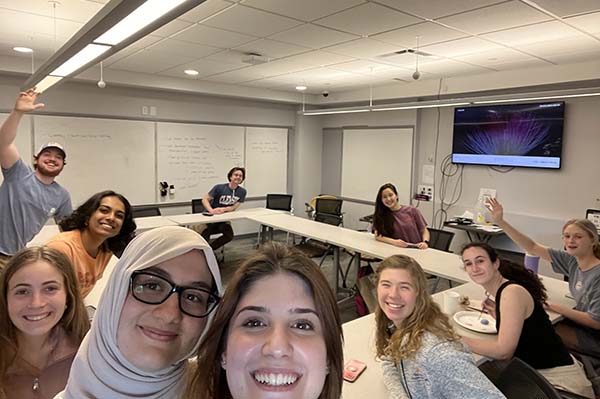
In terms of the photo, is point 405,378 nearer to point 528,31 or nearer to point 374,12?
point 374,12

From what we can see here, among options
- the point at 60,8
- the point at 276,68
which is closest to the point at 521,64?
the point at 276,68

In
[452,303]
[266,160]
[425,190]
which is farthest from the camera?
[266,160]

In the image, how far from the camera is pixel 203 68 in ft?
16.9

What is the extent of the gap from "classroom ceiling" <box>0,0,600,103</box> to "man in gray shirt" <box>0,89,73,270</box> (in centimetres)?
110

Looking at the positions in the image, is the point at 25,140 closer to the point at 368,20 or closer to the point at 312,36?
the point at 312,36

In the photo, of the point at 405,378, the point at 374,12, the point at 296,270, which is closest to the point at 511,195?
the point at 374,12

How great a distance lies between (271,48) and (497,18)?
6.75 feet

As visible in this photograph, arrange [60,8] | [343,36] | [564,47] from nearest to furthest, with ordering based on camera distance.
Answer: [60,8] < [343,36] < [564,47]

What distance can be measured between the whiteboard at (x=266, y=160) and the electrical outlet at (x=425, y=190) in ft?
8.79

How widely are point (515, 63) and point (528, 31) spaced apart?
1396 millimetres

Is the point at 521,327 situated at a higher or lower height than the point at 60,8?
lower

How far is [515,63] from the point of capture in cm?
455

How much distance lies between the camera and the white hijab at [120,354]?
844mm

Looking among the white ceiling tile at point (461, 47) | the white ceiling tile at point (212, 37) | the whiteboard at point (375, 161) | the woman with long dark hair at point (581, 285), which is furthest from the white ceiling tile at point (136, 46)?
the whiteboard at point (375, 161)
